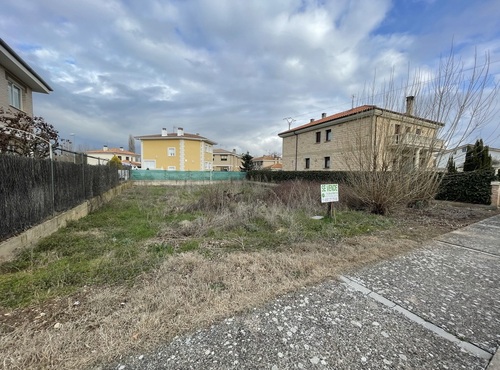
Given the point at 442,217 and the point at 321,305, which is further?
the point at 442,217

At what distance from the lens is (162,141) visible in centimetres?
3334

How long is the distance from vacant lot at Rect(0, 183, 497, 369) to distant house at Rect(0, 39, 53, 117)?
6.82 meters

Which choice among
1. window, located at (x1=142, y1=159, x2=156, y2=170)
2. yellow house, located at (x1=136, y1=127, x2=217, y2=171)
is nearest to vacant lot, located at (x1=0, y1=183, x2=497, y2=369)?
yellow house, located at (x1=136, y1=127, x2=217, y2=171)

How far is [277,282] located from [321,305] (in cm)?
65

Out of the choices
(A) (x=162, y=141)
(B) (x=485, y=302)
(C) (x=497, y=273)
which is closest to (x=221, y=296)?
(B) (x=485, y=302)

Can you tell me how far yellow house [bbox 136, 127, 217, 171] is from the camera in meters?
33.2

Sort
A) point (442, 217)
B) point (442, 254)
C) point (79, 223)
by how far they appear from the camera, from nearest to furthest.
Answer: point (442, 254) < point (79, 223) < point (442, 217)

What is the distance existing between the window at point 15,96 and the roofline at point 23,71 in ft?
1.52

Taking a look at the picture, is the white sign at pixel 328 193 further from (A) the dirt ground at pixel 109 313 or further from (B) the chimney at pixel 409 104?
(B) the chimney at pixel 409 104

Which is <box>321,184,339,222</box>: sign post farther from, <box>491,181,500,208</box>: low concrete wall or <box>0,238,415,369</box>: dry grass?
<box>491,181,500,208</box>: low concrete wall

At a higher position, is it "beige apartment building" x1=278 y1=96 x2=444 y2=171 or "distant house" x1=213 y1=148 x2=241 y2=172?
"distant house" x1=213 y1=148 x2=241 y2=172

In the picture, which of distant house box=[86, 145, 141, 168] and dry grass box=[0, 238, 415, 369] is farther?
distant house box=[86, 145, 141, 168]

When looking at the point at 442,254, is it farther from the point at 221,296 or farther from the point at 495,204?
the point at 495,204

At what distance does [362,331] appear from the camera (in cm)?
210
